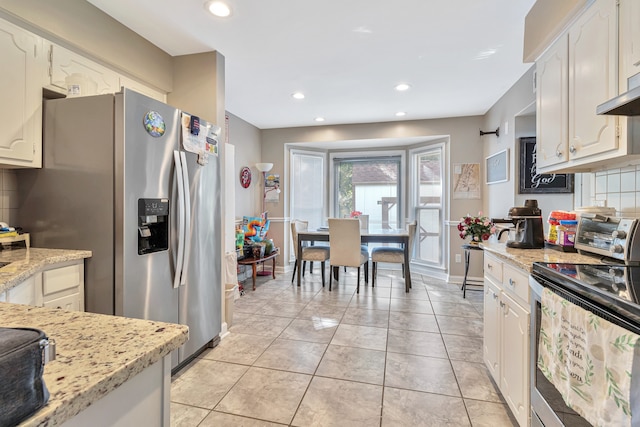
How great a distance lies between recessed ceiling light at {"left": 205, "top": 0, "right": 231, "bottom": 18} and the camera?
194cm

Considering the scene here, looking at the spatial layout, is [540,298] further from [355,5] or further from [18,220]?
[18,220]

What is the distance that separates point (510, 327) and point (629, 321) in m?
0.87

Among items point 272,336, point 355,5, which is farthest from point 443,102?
point 272,336

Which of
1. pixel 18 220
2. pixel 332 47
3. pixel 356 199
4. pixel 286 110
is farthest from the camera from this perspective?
pixel 356 199

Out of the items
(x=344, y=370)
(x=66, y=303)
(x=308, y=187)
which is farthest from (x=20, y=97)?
(x=308, y=187)

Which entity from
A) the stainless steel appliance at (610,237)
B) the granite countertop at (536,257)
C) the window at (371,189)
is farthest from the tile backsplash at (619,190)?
the window at (371,189)

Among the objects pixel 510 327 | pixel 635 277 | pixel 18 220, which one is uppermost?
pixel 18 220

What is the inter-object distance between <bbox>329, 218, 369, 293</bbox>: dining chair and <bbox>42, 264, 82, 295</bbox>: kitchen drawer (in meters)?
2.70

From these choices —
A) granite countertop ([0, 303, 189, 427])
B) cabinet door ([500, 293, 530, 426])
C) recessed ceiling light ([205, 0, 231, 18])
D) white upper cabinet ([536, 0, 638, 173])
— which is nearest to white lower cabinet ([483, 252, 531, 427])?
cabinet door ([500, 293, 530, 426])

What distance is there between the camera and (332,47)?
2.48 metres

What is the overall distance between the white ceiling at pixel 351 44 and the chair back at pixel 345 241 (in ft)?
5.02

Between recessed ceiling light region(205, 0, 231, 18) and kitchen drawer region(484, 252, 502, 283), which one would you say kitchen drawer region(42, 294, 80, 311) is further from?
kitchen drawer region(484, 252, 502, 283)

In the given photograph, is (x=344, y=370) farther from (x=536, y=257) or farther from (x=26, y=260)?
(x=26, y=260)

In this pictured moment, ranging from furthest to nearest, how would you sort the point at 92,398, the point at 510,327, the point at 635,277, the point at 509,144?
the point at 509,144
the point at 510,327
the point at 635,277
the point at 92,398
